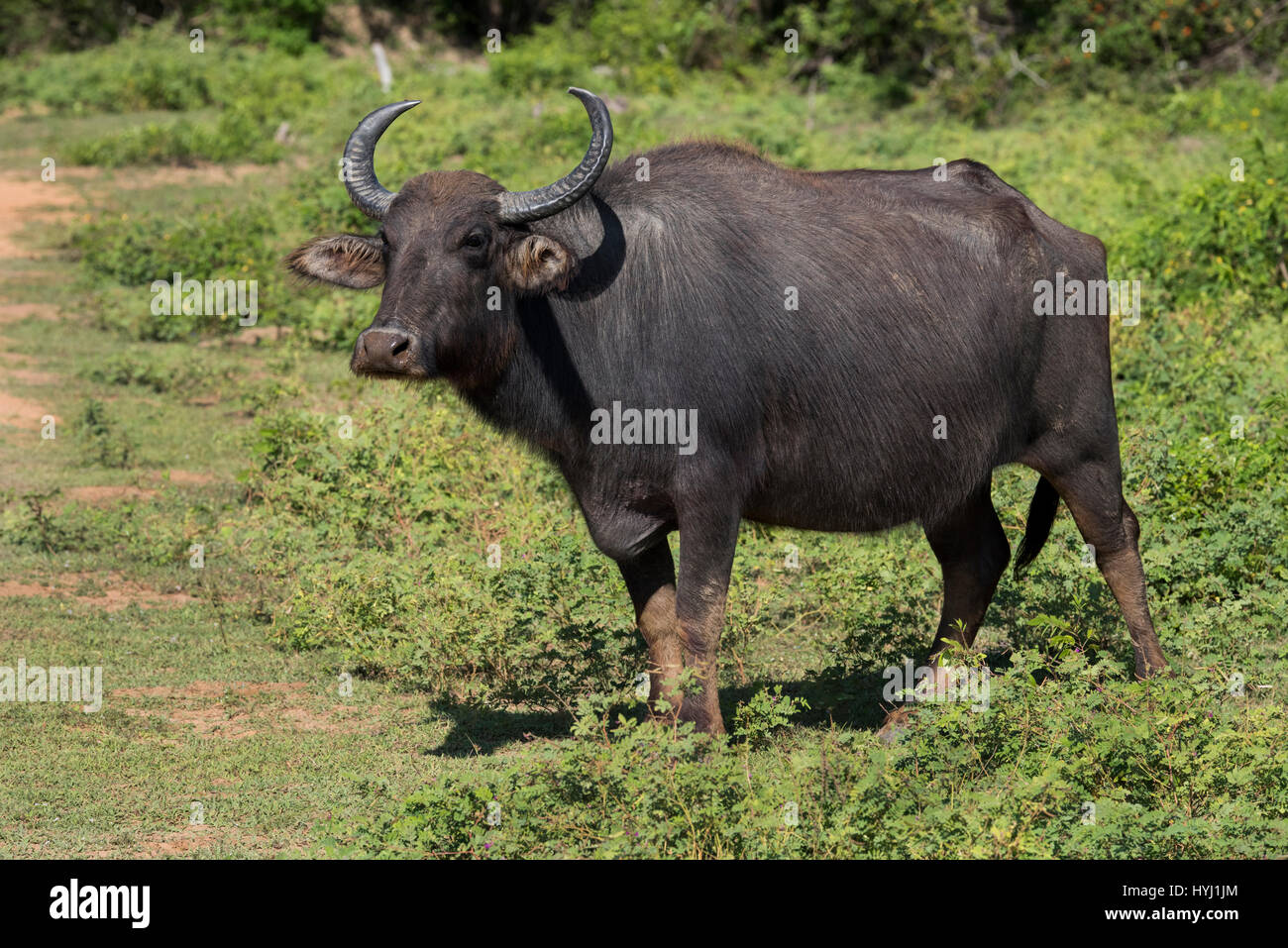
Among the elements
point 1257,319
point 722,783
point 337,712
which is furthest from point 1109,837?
point 1257,319

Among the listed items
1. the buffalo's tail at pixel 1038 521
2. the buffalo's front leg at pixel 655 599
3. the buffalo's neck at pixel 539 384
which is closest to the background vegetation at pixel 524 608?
the buffalo's tail at pixel 1038 521

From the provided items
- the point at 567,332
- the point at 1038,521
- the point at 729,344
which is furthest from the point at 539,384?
the point at 1038,521

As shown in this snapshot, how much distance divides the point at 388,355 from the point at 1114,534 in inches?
123

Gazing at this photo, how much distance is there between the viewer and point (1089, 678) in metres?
6.08

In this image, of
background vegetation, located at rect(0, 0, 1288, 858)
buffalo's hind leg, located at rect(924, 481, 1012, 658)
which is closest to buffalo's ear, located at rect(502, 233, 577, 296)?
background vegetation, located at rect(0, 0, 1288, 858)

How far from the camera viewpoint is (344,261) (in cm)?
575

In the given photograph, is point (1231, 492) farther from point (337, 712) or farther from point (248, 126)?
point (248, 126)

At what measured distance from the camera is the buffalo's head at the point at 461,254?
527cm

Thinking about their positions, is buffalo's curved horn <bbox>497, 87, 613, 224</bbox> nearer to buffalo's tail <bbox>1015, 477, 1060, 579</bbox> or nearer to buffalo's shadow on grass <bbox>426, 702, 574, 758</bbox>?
buffalo's shadow on grass <bbox>426, 702, 574, 758</bbox>

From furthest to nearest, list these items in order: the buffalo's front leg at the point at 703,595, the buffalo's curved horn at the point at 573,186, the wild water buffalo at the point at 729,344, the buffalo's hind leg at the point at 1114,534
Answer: the buffalo's hind leg at the point at 1114,534 → the buffalo's front leg at the point at 703,595 → the wild water buffalo at the point at 729,344 → the buffalo's curved horn at the point at 573,186

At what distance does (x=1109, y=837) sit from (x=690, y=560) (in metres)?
1.69

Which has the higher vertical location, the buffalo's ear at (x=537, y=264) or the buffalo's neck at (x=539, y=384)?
the buffalo's ear at (x=537, y=264)

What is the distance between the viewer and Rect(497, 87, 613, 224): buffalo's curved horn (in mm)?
5395

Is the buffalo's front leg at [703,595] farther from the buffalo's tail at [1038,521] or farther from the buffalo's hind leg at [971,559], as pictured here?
the buffalo's tail at [1038,521]
